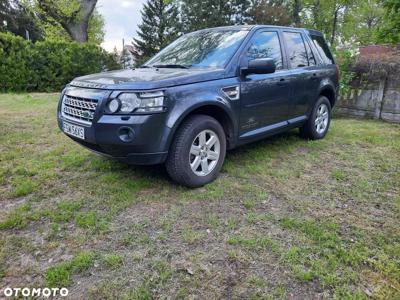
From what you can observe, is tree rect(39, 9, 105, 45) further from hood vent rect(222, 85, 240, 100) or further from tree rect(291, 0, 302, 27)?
hood vent rect(222, 85, 240, 100)

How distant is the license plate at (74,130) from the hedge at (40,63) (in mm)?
9776

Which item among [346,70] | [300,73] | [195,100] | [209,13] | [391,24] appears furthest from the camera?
[209,13]

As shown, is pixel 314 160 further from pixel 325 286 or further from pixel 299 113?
pixel 325 286

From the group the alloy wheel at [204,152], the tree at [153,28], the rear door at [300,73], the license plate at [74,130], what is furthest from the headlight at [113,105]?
the tree at [153,28]

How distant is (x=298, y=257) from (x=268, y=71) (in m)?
1.96

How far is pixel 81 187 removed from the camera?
11.0 feet

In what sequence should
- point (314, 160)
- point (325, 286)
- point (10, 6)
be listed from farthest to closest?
point (10, 6) → point (314, 160) → point (325, 286)

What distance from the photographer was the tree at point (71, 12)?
54.9 feet

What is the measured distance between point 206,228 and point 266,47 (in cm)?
249

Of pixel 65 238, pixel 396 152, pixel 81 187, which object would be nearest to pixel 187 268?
pixel 65 238

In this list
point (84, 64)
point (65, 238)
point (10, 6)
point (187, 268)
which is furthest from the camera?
point (10, 6)

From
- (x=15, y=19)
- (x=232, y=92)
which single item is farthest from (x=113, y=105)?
(x=15, y=19)

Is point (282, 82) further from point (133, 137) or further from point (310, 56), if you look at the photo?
point (133, 137)

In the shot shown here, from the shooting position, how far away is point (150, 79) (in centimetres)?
294
